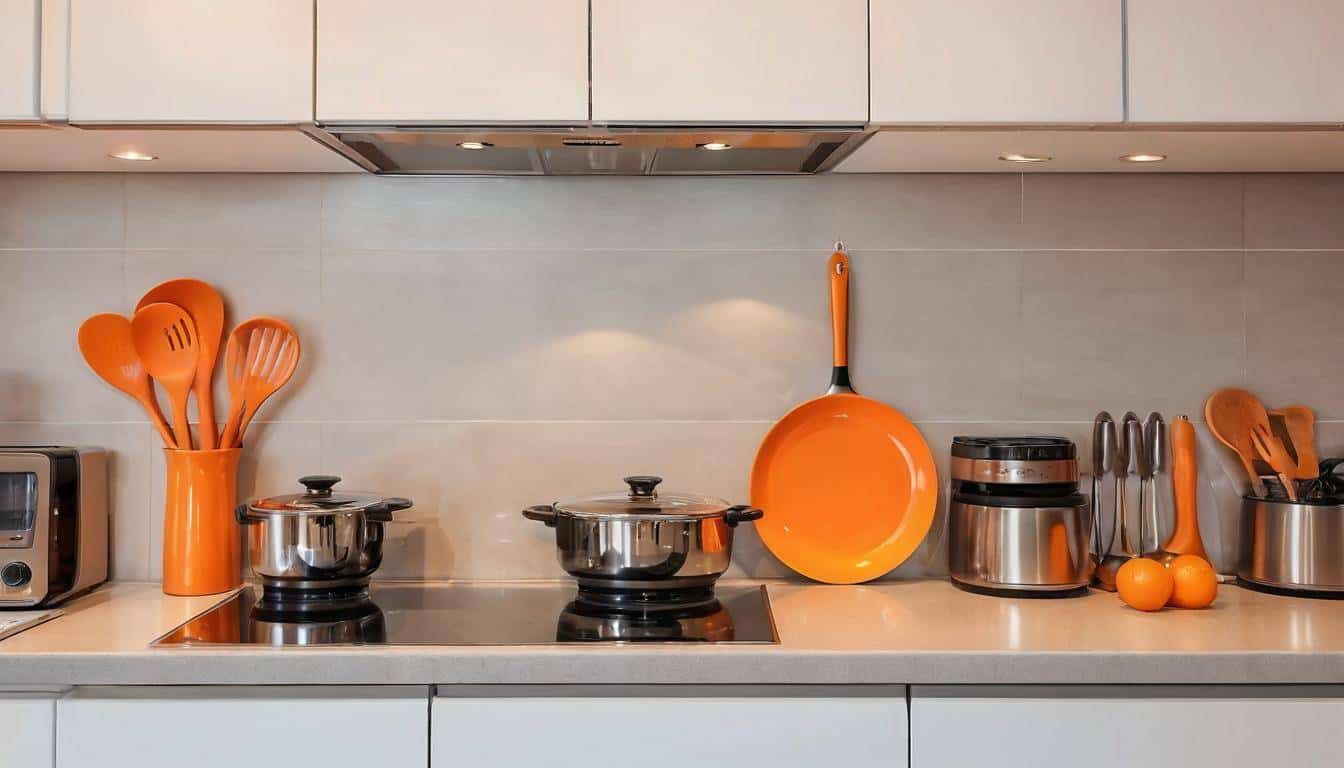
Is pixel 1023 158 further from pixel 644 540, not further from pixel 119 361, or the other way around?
pixel 119 361

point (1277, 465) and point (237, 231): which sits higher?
point (237, 231)

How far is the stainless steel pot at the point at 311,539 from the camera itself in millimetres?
1780

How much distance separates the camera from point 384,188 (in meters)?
2.08

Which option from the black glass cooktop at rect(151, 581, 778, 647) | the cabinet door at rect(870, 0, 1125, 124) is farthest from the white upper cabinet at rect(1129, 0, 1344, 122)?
the black glass cooktop at rect(151, 581, 778, 647)

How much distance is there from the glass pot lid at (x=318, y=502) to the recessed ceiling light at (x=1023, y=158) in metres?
1.16

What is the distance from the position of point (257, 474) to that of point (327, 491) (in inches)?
10.5

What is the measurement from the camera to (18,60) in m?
1.68

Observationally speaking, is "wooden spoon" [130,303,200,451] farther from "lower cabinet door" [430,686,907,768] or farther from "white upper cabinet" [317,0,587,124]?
"lower cabinet door" [430,686,907,768]

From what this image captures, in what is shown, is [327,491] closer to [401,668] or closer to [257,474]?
[257,474]

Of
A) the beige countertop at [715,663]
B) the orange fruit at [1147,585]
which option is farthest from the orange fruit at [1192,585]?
the beige countertop at [715,663]

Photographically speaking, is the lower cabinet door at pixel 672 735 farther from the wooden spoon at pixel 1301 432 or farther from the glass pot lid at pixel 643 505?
the wooden spoon at pixel 1301 432

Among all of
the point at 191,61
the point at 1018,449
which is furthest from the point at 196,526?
the point at 1018,449

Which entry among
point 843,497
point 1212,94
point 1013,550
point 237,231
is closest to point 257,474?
point 237,231

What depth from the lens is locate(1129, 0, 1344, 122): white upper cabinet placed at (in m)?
1.71
